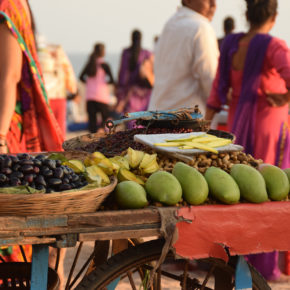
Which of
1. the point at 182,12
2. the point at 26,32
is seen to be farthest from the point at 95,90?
the point at 26,32

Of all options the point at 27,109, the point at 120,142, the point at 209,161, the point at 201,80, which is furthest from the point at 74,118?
the point at 209,161

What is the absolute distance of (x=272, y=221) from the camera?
6.01 ft

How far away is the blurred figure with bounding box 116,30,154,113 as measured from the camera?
8.00 metres

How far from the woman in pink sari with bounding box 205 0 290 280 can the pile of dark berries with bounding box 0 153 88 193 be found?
207 cm

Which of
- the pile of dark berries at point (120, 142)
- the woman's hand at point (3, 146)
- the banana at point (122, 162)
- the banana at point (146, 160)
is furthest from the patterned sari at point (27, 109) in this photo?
the banana at point (146, 160)

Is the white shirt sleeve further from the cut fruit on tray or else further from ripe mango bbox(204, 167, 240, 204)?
ripe mango bbox(204, 167, 240, 204)

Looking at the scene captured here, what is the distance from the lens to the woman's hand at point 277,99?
3.53 meters

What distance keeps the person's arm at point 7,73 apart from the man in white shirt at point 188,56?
1.76 m

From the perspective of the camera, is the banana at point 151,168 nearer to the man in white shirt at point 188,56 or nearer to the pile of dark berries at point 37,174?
the pile of dark berries at point 37,174

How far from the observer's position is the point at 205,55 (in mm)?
4020

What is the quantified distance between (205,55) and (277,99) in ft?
2.46

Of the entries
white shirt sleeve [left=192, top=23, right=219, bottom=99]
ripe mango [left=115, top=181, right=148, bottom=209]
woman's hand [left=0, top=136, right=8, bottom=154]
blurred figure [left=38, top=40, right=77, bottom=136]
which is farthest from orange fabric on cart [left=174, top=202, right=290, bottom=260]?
blurred figure [left=38, top=40, right=77, bottom=136]

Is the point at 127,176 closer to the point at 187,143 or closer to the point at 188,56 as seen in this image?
the point at 187,143

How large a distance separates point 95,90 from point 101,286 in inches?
Answer: 291
